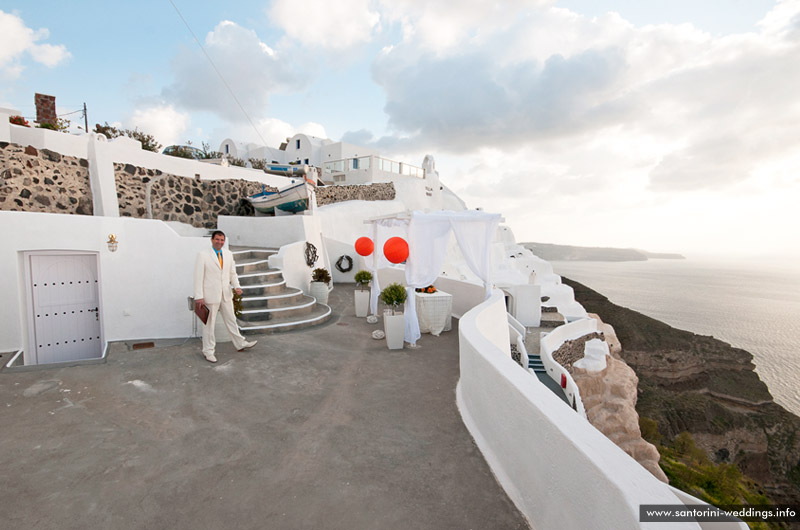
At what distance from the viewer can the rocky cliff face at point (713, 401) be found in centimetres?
2298

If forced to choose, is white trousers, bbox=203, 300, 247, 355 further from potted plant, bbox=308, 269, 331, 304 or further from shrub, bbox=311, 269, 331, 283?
shrub, bbox=311, 269, 331, 283

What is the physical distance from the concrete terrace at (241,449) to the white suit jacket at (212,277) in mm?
956

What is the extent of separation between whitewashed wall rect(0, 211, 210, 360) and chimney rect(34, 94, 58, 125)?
783 cm

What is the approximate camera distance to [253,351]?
5.74m

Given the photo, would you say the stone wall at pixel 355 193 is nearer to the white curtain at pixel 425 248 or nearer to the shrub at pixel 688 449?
the white curtain at pixel 425 248

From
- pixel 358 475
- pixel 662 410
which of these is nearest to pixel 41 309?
pixel 358 475

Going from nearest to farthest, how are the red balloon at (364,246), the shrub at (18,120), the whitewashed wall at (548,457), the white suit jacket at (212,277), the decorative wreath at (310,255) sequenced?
the whitewashed wall at (548,457)
the white suit jacket at (212,277)
the red balloon at (364,246)
the shrub at (18,120)
the decorative wreath at (310,255)

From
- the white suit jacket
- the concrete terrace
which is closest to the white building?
A: the concrete terrace

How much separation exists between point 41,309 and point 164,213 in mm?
6452

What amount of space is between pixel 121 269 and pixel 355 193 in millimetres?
19185

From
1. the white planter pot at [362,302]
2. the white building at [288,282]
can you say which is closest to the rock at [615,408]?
the white building at [288,282]

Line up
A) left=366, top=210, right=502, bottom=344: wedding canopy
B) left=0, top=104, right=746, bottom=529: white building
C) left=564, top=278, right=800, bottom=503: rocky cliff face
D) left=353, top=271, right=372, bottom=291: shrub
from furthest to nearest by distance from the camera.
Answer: left=564, top=278, right=800, bottom=503: rocky cliff face < left=353, top=271, right=372, bottom=291: shrub < left=366, top=210, right=502, bottom=344: wedding canopy < left=0, top=104, right=746, bottom=529: white building

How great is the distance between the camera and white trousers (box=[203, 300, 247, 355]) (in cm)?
529

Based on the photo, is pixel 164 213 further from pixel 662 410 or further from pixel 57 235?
pixel 662 410
